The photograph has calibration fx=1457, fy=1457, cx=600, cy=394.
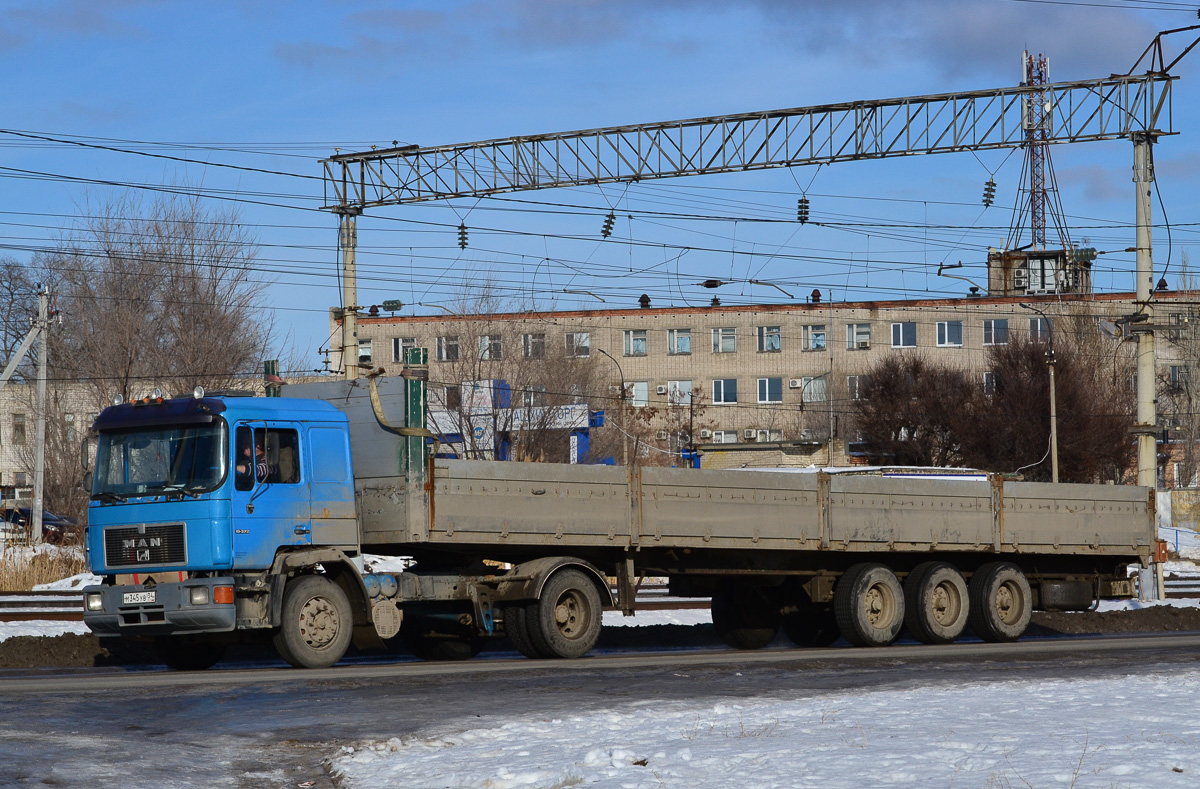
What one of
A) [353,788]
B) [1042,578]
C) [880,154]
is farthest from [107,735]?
[880,154]

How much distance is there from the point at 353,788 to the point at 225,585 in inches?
262

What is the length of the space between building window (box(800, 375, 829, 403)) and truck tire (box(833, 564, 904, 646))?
54.7m

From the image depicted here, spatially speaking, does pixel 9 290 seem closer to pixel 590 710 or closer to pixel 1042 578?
pixel 1042 578

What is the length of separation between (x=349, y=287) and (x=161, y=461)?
13211mm

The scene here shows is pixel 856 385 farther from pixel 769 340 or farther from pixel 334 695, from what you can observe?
pixel 334 695

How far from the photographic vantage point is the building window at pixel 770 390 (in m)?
75.3

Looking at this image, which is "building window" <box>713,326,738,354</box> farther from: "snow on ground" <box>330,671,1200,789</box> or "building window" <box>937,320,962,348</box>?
"snow on ground" <box>330,671,1200,789</box>

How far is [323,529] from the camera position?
15086mm

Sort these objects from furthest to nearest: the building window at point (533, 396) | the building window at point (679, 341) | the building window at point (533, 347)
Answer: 1. the building window at point (679, 341)
2. the building window at point (533, 347)
3. the building window at point (533, 396)

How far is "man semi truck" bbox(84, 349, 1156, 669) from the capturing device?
47.2 ft

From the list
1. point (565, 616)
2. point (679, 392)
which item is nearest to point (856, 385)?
point (679, 392)

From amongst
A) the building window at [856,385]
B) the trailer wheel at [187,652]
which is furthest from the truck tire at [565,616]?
the building window at [856,385]

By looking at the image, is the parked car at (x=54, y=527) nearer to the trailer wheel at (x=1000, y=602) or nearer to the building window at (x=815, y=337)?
the trailer wheel at (x=1000, y=602)

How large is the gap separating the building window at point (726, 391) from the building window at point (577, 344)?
24.9 ft
